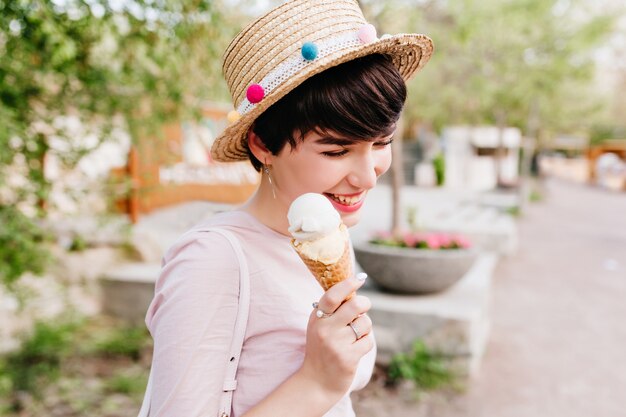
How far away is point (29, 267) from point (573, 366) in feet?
17.3

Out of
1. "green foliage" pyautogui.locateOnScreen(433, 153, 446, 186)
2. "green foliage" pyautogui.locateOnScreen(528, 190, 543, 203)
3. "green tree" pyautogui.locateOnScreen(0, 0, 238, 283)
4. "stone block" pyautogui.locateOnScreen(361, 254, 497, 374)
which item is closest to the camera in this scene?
"green tree" pyautogui.locateOnScreen(0, 0, 238, 283)

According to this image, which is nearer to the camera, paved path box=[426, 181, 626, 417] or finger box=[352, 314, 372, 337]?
finger box=[352, 314, 372, 337]

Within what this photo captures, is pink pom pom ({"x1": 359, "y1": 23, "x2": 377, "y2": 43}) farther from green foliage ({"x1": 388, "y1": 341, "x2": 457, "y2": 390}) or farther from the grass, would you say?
green foliage ({"x1": 388, "y1": 341, "x2": 457, "y2": 390})

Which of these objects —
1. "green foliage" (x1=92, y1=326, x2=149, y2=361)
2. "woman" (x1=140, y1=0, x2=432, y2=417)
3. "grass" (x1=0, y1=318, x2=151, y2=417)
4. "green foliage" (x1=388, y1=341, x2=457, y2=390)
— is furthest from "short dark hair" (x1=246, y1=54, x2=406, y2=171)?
"green foliage" (x1=92, y1=326, x2=149, y2=361)

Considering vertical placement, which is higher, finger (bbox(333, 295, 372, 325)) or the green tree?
the green tree

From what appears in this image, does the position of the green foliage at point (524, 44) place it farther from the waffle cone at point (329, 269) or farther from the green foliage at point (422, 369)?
the waffle cone at point (329, 269)

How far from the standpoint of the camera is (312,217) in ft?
3.75

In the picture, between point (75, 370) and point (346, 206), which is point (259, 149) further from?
point (75, 370)

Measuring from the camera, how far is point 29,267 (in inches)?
155

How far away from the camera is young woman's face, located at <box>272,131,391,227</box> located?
125 cm

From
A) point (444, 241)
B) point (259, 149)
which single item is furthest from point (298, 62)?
point (444, 241)

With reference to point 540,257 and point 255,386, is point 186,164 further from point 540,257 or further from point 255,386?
point 255,386

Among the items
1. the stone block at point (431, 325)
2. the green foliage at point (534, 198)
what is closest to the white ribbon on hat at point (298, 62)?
the stone block at point (431, 325)

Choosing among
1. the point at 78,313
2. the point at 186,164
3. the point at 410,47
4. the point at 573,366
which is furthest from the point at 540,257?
the point at 410,47
